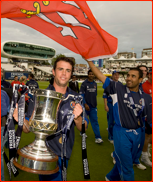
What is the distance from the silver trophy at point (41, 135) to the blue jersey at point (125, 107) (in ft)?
5.18

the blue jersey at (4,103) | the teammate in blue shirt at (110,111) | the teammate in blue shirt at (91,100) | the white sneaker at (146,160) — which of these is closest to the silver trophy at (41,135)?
the blue jersey at (4,103)

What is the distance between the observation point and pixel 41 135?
5.21 ft

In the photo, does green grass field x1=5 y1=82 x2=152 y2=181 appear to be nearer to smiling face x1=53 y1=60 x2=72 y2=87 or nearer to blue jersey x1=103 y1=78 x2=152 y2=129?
blue jersey x1=103 y1=78 x2=152 y2=129

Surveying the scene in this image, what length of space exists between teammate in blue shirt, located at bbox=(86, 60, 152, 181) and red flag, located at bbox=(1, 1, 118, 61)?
1.22 ft

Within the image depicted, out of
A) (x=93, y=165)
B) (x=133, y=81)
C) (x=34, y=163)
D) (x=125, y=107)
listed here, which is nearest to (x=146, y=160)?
(x=93, y=165)

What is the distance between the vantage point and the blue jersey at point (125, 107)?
282 cm

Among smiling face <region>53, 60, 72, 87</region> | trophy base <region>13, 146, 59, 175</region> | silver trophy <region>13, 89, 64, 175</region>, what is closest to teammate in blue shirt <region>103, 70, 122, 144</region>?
smiling face <region>53, 60, 72, 87</region>

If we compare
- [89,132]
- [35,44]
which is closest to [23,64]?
[35,44]

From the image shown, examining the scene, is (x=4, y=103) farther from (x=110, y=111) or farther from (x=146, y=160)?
(x=110, y=111)

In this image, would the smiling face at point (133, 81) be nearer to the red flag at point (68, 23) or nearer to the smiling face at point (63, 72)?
the red flag at point (68, 23)

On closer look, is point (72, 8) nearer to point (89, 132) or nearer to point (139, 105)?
point (139, 105)

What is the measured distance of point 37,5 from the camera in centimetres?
262

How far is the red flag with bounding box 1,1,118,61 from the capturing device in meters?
2.60

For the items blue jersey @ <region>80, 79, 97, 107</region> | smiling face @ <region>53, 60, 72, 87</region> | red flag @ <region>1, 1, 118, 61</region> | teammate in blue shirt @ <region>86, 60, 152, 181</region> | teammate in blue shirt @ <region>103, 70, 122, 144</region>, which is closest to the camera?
smiling face @ <region>53, 60, 72, 87</region>
